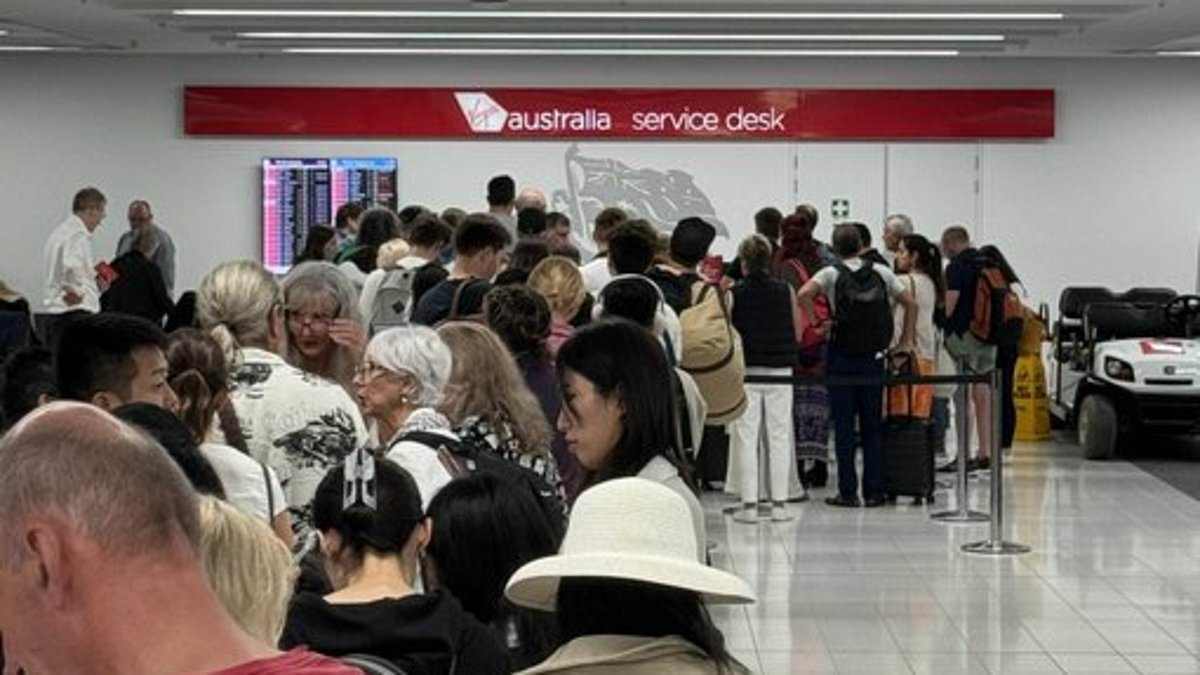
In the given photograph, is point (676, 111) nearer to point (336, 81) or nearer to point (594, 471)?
point (336, 81)

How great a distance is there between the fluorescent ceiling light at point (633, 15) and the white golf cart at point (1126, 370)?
2.56 meters

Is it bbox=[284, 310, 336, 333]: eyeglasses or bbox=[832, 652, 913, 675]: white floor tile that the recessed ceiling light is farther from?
bbox=[284, 310, 336, 333]: eyeglasses

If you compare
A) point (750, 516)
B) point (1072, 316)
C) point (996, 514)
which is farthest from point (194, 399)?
point (1072, 316)

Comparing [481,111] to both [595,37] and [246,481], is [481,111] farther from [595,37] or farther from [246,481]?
[246,481]

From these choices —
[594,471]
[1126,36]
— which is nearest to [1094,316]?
[1126,36]

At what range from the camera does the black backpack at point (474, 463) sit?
15.8ft

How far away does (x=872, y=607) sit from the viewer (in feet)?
32.1

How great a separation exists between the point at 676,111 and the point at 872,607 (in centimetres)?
1024

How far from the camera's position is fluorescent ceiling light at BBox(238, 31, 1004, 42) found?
16.5 metres

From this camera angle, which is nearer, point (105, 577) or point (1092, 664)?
point (105, 577)

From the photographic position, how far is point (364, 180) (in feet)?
63.7

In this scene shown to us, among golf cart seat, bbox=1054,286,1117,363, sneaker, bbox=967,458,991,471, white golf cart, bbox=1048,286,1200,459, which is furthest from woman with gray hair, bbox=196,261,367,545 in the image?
golf cart seat, bbox=1054,286,1117,363

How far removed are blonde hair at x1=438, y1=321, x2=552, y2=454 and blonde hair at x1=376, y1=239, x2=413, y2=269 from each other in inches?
185

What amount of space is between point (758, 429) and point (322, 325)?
6.47 metres
